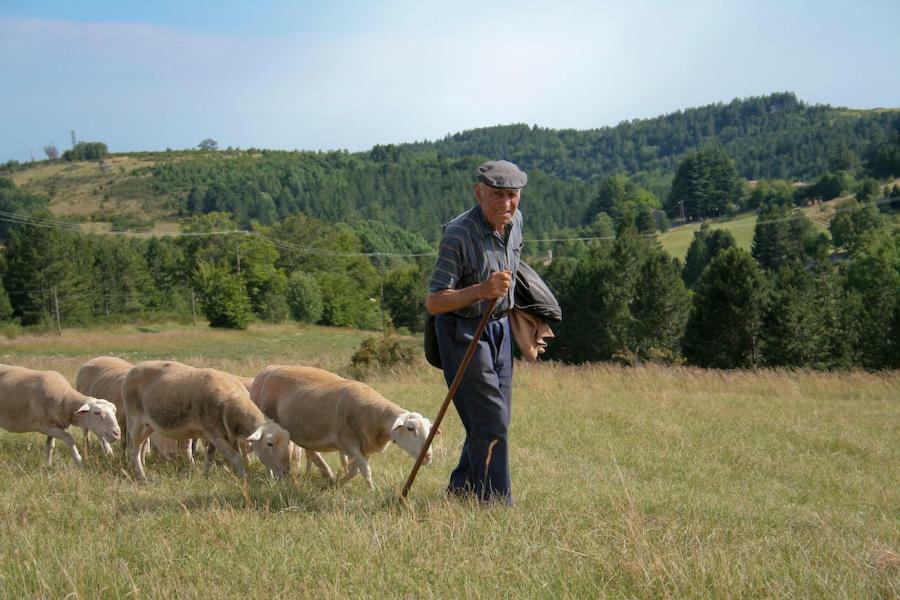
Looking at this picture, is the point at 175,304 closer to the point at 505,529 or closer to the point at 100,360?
the point at 100,360

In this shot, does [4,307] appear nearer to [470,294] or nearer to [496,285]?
[470,294]

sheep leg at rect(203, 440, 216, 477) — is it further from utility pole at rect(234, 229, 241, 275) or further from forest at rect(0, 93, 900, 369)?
utility pole at rect(234, 229, 241, 275)

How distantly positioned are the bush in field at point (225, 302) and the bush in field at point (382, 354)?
63.2 meters

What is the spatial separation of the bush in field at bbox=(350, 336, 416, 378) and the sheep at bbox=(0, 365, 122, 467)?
16604mm

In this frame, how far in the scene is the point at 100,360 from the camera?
1152cm

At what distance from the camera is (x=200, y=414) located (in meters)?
8.23

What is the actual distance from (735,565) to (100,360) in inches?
379

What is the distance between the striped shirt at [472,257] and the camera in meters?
5.55

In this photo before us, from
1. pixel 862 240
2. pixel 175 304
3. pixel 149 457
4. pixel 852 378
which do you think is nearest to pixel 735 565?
pixel 149 457

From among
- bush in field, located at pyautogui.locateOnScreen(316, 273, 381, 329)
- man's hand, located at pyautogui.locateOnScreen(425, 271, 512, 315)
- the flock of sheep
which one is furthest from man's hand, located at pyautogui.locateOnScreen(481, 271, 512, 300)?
bush in field, located at pyautogui.locateOnScreen(316, 273, 381, 329)

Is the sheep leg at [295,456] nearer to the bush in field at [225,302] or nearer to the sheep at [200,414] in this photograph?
the sheep at [200,414]

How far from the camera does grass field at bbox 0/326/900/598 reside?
4074 millimetres

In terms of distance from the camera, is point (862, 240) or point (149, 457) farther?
point (862, 240)

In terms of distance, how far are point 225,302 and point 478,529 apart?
86.9 m
